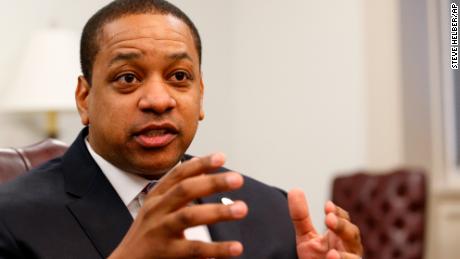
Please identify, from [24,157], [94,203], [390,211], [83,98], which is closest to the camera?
[94,203]

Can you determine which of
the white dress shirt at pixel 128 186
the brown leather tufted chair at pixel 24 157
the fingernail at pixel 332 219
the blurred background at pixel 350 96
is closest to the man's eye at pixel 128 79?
the white dress shirt at pixel 128 186

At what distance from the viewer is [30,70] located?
3.85 m

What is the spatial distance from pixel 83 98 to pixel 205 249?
2.74 ft

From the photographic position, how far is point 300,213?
5.25ft

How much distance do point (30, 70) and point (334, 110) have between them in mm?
2170

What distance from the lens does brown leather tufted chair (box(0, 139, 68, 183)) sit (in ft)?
6.96

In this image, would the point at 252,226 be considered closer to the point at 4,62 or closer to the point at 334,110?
the point at 4,62

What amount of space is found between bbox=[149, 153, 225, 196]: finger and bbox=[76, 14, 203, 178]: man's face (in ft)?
1.36

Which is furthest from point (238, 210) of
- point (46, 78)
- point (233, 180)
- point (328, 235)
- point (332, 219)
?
point (46, 78)

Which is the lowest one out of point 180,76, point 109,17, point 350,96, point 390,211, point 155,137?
point 390,211

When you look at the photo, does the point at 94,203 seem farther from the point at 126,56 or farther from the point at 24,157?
the point at 24,157

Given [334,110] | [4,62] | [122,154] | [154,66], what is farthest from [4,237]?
[334,110]

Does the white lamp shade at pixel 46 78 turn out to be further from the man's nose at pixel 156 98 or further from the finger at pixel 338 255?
the finger at pixel 338 255

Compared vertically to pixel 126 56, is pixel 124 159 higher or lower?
lower
